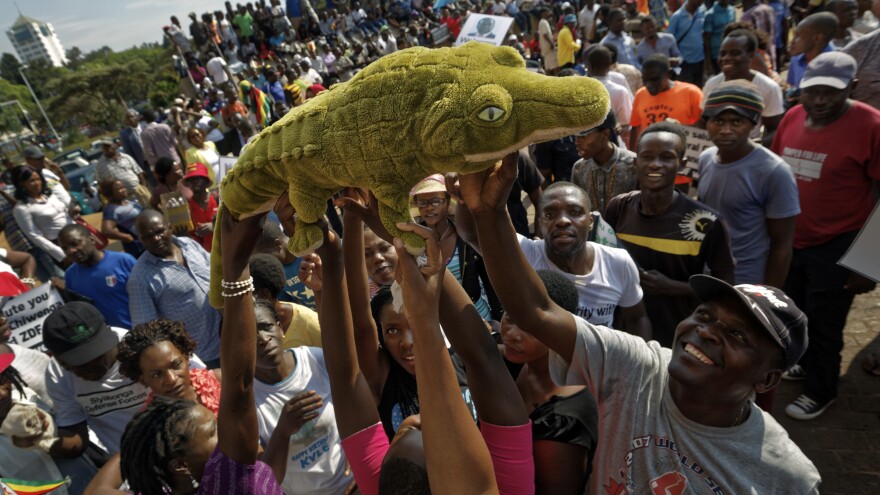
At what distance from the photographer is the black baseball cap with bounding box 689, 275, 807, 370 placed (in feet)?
5.04

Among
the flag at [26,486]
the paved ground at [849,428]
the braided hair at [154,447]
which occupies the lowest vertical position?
the paved ground at [849,428]

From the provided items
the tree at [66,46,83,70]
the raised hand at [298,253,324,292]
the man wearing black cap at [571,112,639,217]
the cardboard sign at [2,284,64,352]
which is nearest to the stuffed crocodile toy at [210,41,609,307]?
the raised hand at [298,253,324,292]

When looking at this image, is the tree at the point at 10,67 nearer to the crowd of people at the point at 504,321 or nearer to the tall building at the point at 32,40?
the tall building at the point at 32,40

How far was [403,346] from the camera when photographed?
7.25 feet

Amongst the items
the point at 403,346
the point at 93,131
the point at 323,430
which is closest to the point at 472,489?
the point at 403,346

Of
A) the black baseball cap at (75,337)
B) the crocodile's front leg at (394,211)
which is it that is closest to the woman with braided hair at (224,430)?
the crocodile's front leg at (394,211)

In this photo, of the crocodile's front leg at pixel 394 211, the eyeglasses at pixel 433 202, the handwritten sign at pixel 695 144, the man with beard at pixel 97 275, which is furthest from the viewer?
the man with beard at pixel 97 275

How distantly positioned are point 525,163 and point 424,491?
3.10 meters

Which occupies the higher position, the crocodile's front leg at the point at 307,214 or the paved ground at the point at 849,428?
the crocodile's front leg at the point at 307,214

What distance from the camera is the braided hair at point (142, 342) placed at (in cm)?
256

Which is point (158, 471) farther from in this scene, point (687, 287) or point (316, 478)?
point (687, 287)

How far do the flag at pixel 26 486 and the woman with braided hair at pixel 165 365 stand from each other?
0.58 meters

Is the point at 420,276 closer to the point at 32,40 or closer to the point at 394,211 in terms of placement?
the point at 394,211

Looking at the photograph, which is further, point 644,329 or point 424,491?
point 644,329
